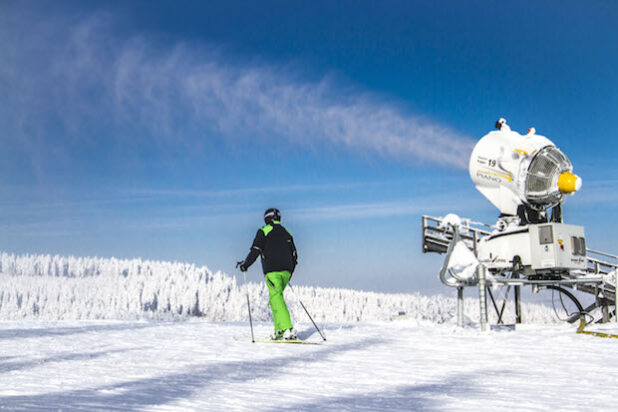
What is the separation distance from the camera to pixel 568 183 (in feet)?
43.4

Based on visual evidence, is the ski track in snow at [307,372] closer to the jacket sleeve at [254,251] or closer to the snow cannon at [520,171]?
the jacket sleeve at [254,251]

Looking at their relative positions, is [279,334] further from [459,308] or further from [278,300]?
[459,308]

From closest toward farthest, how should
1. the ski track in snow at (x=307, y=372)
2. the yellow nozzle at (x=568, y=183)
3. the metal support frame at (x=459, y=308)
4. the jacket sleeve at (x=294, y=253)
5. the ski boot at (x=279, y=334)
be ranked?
1. the ski track in snow at (x=307, y=372)
2. the ski boot at (x=279, y=334)
3. the jacket sleeve at (x=294, y=253)
4. the metal support frame at (x=459, y=308)
5. the yellow nozzle at (x=568, y=183)

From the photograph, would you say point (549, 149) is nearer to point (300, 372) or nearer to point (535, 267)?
point (535, 267)

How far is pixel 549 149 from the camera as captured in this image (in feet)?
44.9

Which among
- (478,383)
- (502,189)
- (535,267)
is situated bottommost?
(478,383)

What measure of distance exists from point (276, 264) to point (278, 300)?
0.59 metres

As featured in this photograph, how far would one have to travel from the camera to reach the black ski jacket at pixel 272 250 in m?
9.81

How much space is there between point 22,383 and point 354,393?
2.87m

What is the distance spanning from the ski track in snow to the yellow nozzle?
3672mm

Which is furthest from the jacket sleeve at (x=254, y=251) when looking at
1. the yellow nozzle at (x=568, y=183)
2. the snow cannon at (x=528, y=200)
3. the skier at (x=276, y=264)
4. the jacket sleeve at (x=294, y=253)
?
the yellow nozzle at (x=568, y=183)

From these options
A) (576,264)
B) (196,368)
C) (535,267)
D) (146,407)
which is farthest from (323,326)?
(146,407)

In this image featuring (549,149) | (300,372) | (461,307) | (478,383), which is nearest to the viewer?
(478,383)

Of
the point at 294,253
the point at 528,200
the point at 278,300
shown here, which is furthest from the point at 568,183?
the point at 278,300
